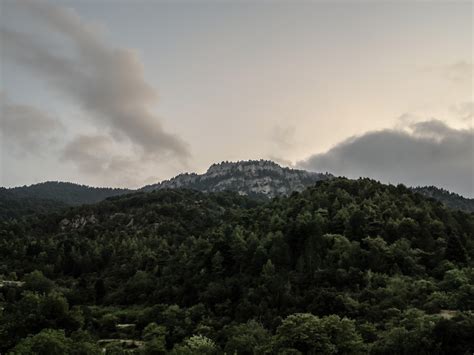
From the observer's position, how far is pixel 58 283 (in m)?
118

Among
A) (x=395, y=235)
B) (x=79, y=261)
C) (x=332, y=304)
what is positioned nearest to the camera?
(x=332, y=304)

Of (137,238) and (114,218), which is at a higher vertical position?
(114,218)

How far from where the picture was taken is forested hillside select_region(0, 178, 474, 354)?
54562mm

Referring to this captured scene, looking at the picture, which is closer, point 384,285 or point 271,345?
point 271,345

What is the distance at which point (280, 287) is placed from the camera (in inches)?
3137

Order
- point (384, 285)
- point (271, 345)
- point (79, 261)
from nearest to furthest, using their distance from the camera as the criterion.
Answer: point (271, 345)
point (384, 285)
point (79, 261)

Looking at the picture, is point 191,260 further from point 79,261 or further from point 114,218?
point 114,218

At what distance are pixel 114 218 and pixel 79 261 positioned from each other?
2659 inches

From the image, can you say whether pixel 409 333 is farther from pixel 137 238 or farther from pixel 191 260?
pixel 137 238

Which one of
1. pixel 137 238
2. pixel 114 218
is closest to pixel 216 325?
pixel 137 238

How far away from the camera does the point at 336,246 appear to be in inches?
3521

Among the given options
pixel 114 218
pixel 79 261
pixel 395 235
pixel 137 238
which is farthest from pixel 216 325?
pixel 114 218

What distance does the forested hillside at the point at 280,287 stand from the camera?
5456cm

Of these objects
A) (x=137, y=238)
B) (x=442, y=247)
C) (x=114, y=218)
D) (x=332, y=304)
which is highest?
(x=114, y=218)
